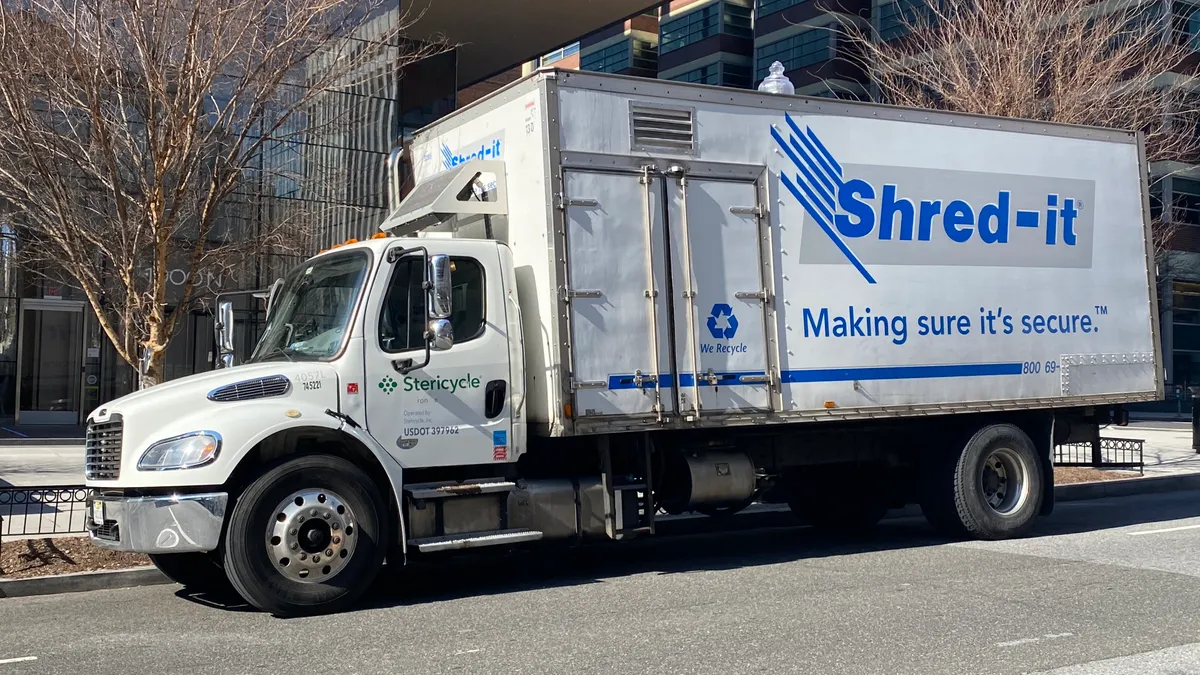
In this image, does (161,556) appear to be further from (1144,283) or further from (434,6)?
(434,6)

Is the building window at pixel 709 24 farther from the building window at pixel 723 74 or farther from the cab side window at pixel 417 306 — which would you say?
the cab side window at pixel 417 306

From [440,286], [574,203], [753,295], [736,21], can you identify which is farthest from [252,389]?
[736,21]

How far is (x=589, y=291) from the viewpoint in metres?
8.80

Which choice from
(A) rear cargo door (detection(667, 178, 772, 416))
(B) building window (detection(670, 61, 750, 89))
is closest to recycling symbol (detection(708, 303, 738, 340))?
(A) rear cargo door (detection(667, 178, 772, 416))

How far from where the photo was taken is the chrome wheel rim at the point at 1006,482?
11.0 meters

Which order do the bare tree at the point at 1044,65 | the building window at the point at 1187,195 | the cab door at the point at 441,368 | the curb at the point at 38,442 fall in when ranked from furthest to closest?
the building window at the point at 1187,195, the curb at the point at 38,442, the bare tree at the point at 1044,65, the cab door at the point at 441,368

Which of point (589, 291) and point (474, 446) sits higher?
point (589, 291)

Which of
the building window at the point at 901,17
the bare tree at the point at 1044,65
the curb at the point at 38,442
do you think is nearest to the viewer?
the bare tree at the point at 1044,65

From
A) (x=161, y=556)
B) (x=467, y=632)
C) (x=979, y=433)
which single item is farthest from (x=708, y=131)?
(x=161, y=556)

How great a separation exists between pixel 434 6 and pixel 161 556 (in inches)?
692

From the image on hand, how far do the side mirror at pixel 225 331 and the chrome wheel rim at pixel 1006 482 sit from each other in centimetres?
696

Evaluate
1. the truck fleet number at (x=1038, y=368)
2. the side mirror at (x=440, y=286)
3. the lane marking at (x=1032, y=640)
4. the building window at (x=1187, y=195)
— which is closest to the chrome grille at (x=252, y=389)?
the side mirror at (x=440, y=286)

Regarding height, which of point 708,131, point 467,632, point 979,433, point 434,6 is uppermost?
point 434,6

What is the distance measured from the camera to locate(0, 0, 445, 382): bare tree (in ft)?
32.5
